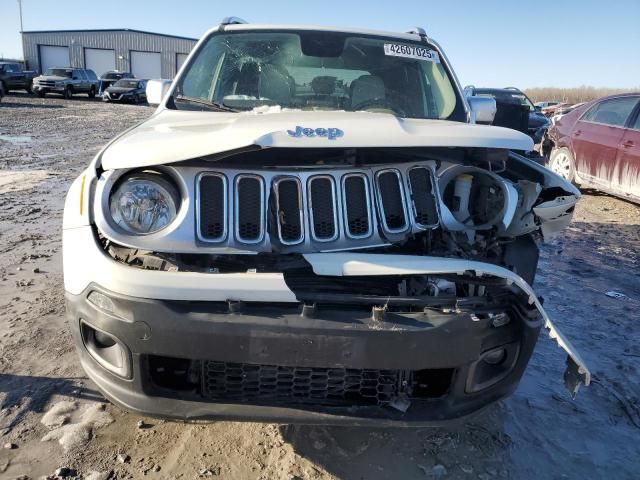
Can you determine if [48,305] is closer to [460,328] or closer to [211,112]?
[211,112]

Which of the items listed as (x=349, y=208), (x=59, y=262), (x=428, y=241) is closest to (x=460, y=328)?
(x=428, y=241)

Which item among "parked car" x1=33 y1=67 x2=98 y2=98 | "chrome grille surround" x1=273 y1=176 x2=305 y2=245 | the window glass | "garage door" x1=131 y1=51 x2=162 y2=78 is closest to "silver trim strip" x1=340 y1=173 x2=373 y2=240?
"chrome grille surround" x1=273 y1=176 x2=305 y2=245

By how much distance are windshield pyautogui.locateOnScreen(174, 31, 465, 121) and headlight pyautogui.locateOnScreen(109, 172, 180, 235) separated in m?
1.43

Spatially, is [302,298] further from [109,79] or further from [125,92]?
[109,79]

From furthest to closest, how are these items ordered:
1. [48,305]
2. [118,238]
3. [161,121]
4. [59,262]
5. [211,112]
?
[59,262] → [48,305] → [211,112] → [161,121] → [118,238]

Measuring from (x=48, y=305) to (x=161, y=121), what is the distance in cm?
176

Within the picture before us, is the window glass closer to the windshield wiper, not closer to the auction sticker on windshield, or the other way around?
the auction sticker on windshield

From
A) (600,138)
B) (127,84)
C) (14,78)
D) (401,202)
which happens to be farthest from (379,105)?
(14,78)

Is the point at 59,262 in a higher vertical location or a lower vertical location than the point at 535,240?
lower

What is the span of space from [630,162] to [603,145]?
2.03ft

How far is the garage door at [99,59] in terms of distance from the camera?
144ft

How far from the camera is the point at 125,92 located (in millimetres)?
29094

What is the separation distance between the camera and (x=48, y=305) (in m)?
3.73

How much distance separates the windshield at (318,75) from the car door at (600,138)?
15.7 feet
